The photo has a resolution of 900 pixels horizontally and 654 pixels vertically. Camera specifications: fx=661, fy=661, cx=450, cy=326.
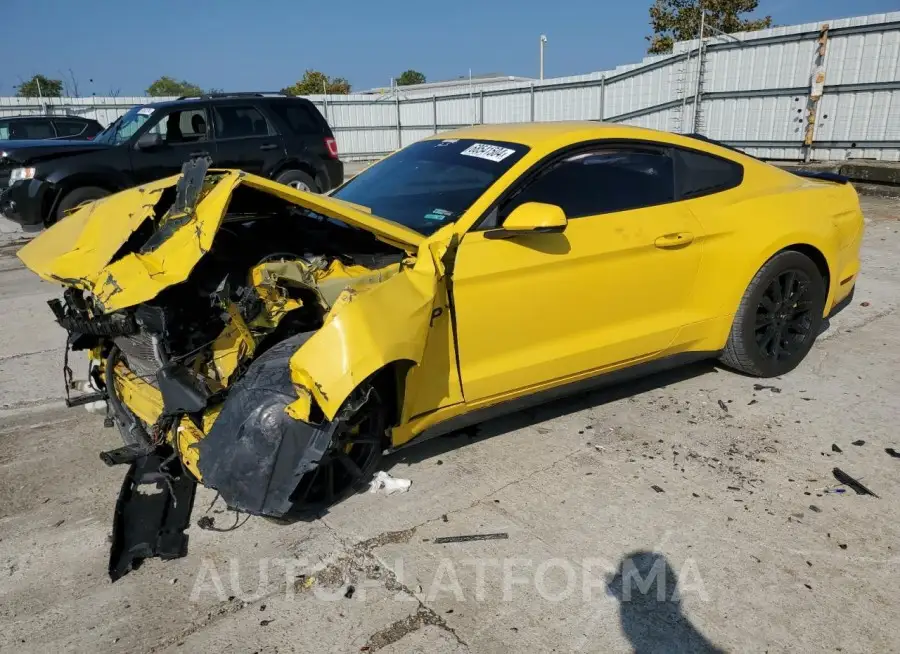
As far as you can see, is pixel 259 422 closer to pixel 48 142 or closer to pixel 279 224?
pixel 279 224

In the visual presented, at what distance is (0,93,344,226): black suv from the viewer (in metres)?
8.67

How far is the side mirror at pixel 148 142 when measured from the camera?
9.13m

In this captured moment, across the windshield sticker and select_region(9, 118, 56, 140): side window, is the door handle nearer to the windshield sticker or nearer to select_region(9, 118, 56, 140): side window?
the windshield sticker

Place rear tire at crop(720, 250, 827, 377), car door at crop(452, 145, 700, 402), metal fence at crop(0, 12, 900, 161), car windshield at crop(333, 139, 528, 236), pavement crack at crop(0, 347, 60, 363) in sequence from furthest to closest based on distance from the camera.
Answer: metal fence at crop(0, 12, 900, 161), pavement crack at crop(0, 347, 60, 363), rear tire at crop(720, 250, 827, 377), car windshield at crop(333, 139, 528, 236), car door at crop(452, 145, 700, 402)

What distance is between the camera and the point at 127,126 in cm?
942

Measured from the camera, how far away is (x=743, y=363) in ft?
13.7

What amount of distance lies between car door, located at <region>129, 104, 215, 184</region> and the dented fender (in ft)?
25.0

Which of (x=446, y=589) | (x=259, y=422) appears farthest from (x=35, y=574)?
(x=446, y=589)

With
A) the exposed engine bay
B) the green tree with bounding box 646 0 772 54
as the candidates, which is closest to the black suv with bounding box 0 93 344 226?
the exposed engine bay

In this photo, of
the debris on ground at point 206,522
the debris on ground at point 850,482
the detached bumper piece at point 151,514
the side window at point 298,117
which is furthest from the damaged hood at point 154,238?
the side window at point 298,117

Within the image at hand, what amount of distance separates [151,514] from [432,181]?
7.13 feet

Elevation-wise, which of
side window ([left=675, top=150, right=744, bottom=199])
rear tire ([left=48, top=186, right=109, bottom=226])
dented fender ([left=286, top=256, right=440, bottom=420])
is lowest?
rear tire ([left=48, top=186, right=109, bottom=226])

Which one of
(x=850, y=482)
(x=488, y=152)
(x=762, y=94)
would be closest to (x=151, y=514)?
(x=488, y=152)

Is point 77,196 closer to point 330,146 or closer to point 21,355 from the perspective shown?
point 330,146
